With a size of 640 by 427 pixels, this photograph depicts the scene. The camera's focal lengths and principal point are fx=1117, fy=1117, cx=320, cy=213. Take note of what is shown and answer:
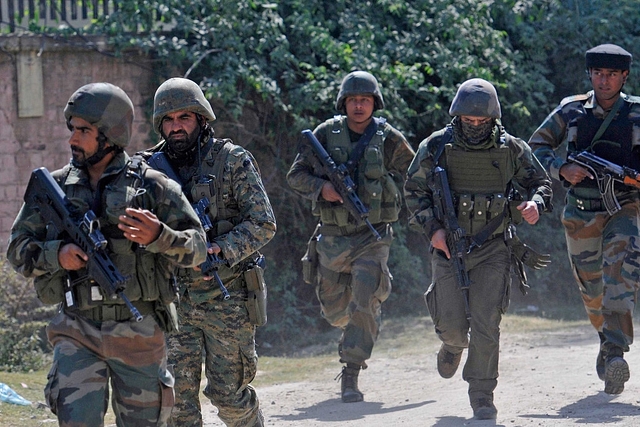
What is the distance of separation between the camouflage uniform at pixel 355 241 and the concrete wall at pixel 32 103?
3.48 m

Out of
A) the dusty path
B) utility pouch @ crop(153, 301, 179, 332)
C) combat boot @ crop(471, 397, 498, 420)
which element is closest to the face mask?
combat boot @ crop(471, 397, 498, 420)

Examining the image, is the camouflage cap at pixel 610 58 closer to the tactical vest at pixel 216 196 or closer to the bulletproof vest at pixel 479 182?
the bulletproof vest at pixel 479 182

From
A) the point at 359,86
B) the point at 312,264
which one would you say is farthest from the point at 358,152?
the point at 312,264

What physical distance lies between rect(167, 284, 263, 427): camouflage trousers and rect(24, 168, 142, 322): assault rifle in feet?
3.63

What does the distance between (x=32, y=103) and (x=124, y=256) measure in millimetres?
6243

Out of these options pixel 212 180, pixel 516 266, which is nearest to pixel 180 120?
pixel 212 180

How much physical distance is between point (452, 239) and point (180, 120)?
200cm

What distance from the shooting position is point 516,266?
22.9ft

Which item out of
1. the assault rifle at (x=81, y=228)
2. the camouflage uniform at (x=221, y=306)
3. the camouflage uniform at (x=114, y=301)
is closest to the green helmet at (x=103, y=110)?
the camouflage uniform at (x=114, y=301)

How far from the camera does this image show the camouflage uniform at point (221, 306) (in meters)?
5.54

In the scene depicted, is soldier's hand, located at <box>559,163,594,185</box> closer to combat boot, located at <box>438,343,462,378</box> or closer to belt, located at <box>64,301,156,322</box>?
combat boot, located at <box>438,343,462,378</box>

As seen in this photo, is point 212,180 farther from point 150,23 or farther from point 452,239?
point 150,23

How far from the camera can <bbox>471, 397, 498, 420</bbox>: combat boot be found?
21.5ft

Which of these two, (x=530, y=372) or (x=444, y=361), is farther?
(x=530, y=372)
